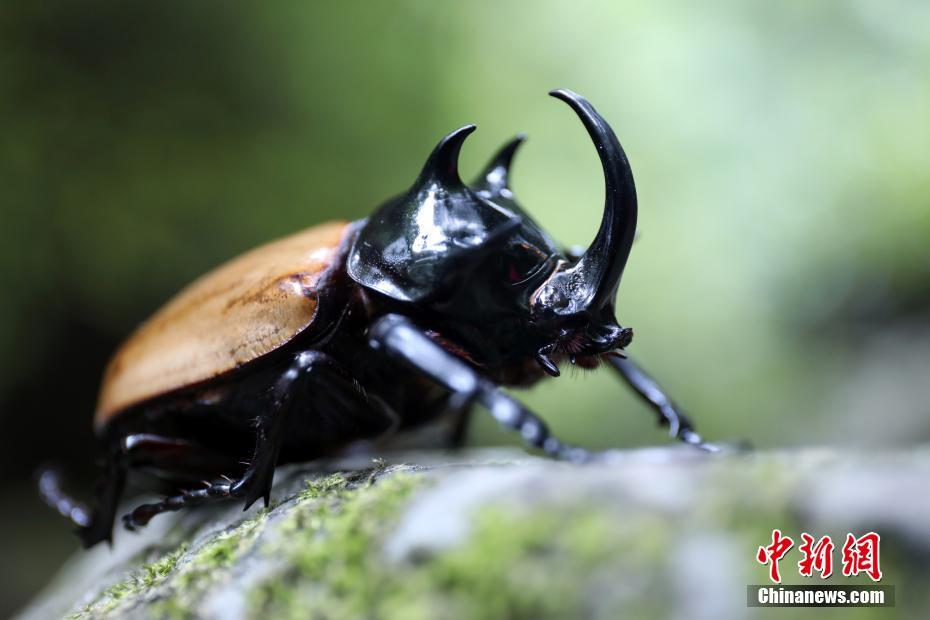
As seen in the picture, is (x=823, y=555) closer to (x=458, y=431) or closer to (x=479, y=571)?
(x=479, y=571)

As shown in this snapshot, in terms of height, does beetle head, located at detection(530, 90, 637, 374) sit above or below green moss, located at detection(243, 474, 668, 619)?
above

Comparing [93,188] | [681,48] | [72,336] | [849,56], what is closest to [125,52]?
[93,188]

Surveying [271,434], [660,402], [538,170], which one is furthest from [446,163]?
[538,170]

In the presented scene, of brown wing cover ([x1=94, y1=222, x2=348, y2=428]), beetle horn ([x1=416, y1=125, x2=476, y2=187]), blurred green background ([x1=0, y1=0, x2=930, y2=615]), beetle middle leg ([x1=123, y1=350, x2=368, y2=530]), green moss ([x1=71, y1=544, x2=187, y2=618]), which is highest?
blurred green background ([x1=0, y1=0, x2=930, y2=615])

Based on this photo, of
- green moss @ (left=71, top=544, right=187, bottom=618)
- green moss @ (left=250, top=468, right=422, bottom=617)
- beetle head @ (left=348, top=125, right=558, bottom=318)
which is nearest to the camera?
green moss @ (left=250, top=468, right=422, bottom=617)

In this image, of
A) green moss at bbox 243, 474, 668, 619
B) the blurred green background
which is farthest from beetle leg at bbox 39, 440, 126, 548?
the blurred green background

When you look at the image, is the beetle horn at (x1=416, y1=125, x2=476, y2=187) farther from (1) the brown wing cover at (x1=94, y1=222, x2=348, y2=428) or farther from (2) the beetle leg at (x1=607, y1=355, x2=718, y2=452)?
(2) the beetle leg at (x1=607, y1=355, x2=718, y2=452)

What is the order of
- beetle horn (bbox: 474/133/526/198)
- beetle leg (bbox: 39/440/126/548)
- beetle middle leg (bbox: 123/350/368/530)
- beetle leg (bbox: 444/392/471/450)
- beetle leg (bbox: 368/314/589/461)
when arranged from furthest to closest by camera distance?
beetle leg (bbox: 444/392/471/450) → beetle horn (bbox: 474/133/526/198) → beetle leg (bbox: 39/440/126/548) → beetle middle leg (bbox: 123/350/368/530) → beetle leg (bbox: 368/314/589/461)
